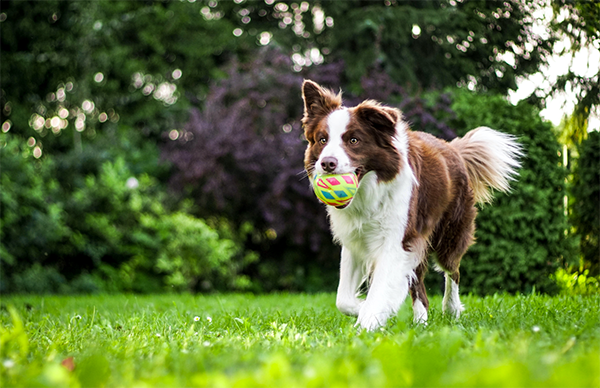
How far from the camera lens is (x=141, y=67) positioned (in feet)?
42.6

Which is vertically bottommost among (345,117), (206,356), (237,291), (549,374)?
(237,291)

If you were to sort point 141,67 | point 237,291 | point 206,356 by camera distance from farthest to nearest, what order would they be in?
point 141,67 < point 237,291 < point 206,356

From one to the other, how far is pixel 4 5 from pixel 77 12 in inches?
66.8

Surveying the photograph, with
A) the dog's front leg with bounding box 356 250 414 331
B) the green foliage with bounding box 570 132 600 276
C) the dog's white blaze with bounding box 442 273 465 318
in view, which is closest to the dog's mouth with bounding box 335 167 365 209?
the dog's front leg with bounding box 356 250 414 331

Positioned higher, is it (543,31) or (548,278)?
(543,31)

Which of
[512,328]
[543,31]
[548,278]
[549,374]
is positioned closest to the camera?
[549,374]

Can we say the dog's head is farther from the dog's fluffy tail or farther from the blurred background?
the blurred background

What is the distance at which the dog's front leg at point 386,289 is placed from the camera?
3596 mm

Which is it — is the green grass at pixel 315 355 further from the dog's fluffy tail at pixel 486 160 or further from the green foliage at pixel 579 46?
the green foliage at pixel 579 46

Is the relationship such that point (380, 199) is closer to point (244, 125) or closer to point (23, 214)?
point (244, 125)

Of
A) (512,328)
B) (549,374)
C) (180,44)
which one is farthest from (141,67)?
(549,374)

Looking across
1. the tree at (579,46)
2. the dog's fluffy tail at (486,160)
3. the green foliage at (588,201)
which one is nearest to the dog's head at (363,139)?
the dog's fluffy tail at (486,160)

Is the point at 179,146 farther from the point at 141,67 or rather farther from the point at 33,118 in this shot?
the point at 33,118

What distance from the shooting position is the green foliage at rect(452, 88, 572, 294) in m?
6.87
